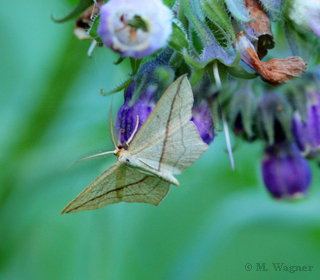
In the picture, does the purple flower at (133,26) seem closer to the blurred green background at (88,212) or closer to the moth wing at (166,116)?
the moth wing at (166,116)


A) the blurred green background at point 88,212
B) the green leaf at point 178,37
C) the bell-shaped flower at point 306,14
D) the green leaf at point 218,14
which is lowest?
the blurred green background at point 88,212

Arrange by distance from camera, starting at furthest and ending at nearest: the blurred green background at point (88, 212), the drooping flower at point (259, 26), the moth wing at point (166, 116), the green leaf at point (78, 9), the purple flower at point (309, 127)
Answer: the blurred green background at point (88, 212) → the purple flower at point (309, 127) → the green leaf at point (78, 9) → the drooping flower at point (259, 26) → the moth wing at point (166, 116)

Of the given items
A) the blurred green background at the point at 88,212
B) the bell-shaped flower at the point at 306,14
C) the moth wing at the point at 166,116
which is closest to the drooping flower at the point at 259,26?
the bell-shaped flower at the point at 306,14

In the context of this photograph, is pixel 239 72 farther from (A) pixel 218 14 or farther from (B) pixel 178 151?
(B) pixel 178 151

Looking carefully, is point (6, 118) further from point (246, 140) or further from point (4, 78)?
point (246, 140)

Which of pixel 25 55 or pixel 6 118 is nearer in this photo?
pixel 6 118

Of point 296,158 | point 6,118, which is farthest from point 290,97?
point 6,118
